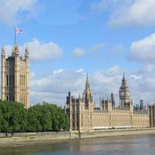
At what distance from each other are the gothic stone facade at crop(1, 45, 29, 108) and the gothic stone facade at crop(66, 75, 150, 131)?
1327cm

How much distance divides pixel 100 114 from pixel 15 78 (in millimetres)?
34245

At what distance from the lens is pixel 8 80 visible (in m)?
137

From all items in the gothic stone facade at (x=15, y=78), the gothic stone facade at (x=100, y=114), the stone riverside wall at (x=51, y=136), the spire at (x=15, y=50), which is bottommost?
the stone riverside wall at (x=51, y=136)

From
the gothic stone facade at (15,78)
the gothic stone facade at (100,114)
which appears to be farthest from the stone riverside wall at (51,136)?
the gothic stone facade at (15,78)

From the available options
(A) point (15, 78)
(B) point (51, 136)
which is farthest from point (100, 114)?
(B) point (51, 136)

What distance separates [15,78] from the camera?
135m

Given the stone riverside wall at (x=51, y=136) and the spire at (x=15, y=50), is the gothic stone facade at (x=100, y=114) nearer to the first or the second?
the stone riverside wall at (x=51, y=136)

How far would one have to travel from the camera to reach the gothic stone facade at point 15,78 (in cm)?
13525

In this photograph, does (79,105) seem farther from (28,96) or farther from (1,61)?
(1,61)

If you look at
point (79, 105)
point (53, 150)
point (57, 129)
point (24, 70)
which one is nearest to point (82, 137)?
point (57, 129)

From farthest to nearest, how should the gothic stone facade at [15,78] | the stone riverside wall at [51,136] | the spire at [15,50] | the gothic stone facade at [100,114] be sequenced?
1. the gothic stone facade at [100,114]
2. the spire at [15,50]
3. the gothic stone facade at [15,78]
4. the stone riverside wall at [51,136]

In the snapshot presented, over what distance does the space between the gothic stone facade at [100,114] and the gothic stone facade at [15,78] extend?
43.5 feet

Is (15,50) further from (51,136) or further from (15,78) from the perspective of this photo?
(51,136)

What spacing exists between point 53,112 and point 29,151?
3837 cm
